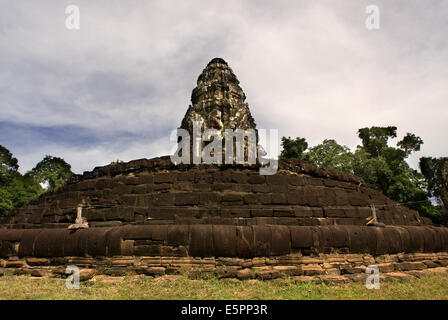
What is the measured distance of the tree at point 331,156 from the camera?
2395 centimetres

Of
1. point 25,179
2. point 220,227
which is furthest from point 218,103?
point 25,179

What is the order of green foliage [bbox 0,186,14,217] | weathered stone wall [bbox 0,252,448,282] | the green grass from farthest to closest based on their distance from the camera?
green foliage [bbox 0,186,14,217]
weathered stone wall [bbox 0,252,448,282]
the green grass

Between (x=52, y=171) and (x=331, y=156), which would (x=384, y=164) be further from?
(x=52, y=171)

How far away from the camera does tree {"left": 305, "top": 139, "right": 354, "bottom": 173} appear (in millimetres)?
23953

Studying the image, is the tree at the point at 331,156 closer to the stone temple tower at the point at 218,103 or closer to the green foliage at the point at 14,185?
the stone temple tower at the point at 218,103

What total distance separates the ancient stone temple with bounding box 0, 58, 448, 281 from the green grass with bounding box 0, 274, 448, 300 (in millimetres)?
274

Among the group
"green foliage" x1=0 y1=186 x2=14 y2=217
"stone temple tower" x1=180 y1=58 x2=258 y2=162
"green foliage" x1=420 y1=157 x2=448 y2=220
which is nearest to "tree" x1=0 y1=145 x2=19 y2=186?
"green foliage" x1=0 y1=186 x2=14 y2=217

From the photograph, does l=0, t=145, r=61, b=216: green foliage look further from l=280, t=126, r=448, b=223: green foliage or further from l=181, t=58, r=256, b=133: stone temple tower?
l=280, t=126, r=448, b=223: green foliage

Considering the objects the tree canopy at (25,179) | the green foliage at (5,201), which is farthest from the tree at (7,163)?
the green foliage at (5,201)

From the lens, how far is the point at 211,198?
248 inches

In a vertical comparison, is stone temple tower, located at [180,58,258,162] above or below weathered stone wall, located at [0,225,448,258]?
above

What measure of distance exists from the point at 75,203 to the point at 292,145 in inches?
907

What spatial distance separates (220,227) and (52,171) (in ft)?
112

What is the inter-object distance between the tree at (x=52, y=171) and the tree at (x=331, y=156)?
2468 cm
